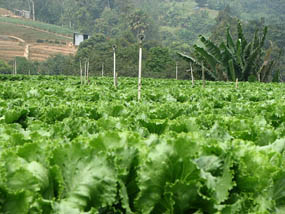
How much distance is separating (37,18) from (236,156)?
141014 millimetres

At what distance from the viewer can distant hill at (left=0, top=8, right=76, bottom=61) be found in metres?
92.1

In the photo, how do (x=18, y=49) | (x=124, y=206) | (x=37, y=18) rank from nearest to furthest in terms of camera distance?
(x=124, y=206)
(x=18, y=49)
(x=37, y=18)

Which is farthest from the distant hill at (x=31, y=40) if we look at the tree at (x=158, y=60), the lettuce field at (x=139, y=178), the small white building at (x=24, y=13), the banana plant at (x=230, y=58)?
the lettuce field at (x=139, y=178)

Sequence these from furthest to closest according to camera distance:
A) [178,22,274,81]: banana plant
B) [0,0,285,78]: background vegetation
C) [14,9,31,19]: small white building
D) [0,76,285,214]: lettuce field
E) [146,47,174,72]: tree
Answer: [14,9,31,19]: small white building < [0,0,285,78]: background vegetation < [146,47,174,72]: tree < [178,22,274,81]: banana plant < [0,76,285,214]: lettuce field

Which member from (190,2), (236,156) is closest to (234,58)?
(236,156)

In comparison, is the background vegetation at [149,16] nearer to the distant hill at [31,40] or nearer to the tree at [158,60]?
the distant hill at [31,40]

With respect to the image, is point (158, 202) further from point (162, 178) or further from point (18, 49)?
point (18, 49)

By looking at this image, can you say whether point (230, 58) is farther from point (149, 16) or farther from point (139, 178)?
point (149, 16)

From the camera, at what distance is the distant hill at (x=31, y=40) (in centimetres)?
9206

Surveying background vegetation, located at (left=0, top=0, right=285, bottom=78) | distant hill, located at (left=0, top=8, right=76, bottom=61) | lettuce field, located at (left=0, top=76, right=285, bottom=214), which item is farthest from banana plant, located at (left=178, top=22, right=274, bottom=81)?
distant hill, located at (left=0, top=8, right=76, bottom=61)

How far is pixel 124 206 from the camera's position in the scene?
6.12 ft

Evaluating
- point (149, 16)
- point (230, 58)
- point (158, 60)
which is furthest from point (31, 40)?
point (230, 58)

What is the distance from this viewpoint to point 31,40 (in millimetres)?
102062

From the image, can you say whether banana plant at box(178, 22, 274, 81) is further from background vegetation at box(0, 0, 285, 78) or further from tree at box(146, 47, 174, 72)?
background vegetation at box(0, 0, 285, 78)
